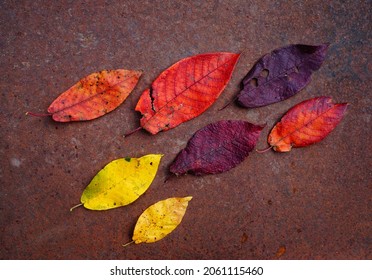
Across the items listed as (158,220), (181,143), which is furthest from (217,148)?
(158,220)

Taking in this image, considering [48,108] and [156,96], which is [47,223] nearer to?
[48,108]

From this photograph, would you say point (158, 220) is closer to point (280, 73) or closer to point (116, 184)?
point (116, 184)

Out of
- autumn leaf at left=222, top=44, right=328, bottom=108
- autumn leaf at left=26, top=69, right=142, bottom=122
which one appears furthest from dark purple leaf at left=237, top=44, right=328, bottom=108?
autumn leaf at left=26, top=69, right=142, bottom=122

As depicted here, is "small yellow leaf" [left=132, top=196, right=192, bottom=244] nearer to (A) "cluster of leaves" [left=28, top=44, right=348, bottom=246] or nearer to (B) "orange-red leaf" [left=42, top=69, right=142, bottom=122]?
(A) "cluster of leaves" [left=28, top=44, right=348, bottom=246]

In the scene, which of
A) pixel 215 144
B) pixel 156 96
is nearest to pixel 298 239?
pixel 215 144

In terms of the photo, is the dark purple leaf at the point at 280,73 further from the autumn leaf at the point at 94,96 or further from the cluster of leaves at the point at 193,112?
the autumn leaf at the point at 94,96

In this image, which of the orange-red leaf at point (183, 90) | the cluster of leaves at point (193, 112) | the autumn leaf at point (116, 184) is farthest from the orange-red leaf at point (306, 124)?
the autumn leaf at point (116, 184)
